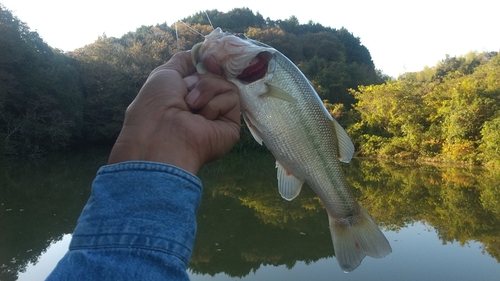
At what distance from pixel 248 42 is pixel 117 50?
29.8 meters

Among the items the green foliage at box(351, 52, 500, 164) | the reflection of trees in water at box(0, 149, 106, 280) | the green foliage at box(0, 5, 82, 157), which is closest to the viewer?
the reflection of trees in water at box(0, 149, 106, 280)

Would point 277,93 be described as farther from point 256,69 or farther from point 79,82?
point 79,82

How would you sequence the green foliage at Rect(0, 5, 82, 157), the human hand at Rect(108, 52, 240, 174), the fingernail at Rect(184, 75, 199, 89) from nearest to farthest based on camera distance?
the human hand at Rect(108, 52, 240, 174)
the fingernail at Rect(184, 75, 199, 89)
the green foliage at Rect(0, 5, 82, 157)

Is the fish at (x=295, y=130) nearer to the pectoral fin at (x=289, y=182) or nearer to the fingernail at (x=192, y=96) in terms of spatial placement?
the pectoral fin at (x=289, y=182)

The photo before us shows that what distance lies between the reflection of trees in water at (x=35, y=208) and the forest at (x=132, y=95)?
5909 millimetres

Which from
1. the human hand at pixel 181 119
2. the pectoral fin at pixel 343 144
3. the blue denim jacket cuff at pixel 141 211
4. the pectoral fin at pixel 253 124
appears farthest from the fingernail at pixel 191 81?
the pectoral fin at pixel 343 144

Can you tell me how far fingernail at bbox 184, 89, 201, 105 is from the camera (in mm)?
1527

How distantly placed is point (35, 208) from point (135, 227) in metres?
10.7

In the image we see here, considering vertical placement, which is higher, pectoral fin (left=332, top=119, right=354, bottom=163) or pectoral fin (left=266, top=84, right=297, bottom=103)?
pectoral fin (left=266, top=84, right=297, bottom=103)

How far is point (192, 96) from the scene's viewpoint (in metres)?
1.56

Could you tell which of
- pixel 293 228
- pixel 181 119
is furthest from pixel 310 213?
pixel 181 119

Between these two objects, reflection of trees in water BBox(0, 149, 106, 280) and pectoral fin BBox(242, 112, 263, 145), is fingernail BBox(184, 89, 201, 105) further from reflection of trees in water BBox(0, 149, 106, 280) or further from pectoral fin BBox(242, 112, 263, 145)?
reflection of trees in water BBox(0, 149, 106, 280)

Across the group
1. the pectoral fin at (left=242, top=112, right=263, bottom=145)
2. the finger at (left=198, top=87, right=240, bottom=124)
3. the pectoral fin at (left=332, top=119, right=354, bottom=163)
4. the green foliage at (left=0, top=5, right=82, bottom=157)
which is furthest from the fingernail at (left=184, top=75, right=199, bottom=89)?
the green foliage at (left=0, top=5, right=82, bottom=157)

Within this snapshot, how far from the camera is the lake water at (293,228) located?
6465 millimetres
